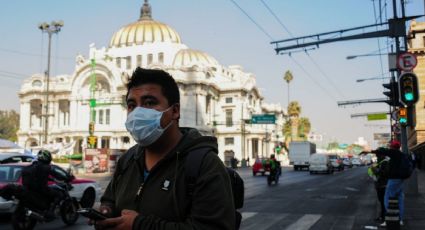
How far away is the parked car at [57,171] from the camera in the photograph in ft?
36.1

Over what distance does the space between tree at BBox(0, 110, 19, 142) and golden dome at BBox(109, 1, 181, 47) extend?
157 feet

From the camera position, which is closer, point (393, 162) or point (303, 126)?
point (393, 162)

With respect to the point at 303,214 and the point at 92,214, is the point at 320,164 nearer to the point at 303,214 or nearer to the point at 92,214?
the point at 303,214

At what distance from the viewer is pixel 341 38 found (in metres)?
16.7

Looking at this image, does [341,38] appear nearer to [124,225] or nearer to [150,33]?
[124,225]

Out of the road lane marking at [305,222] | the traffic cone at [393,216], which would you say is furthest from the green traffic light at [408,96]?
the traffic cone at [393,216]

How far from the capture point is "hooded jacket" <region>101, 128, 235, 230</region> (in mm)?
2172

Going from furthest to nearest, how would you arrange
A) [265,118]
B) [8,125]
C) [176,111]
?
[8,125] < [265,118] < [176,111]

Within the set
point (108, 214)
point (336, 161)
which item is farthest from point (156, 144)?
point (336, 161)

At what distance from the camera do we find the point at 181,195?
2246mm

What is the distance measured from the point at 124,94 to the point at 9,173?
6439cm

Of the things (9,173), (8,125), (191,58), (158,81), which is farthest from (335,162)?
(8,125)

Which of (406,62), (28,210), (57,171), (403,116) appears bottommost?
(28,210)

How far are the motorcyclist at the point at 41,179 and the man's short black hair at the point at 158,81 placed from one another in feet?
23.8
